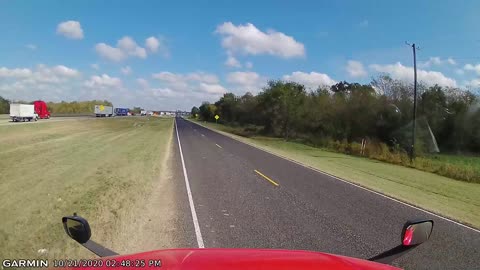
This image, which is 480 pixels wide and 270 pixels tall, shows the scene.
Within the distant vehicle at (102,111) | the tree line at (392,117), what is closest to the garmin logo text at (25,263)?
the tree line at (392,117)

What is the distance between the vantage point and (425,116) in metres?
45.0

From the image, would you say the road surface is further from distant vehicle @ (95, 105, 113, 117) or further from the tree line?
distant vehicle @ (95, 105, 113, 117)

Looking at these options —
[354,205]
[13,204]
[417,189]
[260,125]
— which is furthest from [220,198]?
[260,125]

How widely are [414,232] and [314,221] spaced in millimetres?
5391

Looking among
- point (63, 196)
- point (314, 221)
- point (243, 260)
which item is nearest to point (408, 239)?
point (243, 260)

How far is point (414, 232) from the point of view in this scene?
378 centimetres

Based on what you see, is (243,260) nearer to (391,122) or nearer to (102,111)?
(391,122)

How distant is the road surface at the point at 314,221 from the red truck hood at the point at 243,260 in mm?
3593

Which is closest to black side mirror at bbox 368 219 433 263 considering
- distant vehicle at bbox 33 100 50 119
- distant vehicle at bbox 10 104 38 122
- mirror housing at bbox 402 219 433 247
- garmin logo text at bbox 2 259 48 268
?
mirror housing at bbox 402 219 433 247

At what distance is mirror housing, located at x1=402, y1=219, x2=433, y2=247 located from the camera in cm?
375

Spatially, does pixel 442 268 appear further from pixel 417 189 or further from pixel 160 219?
pixel 417 189

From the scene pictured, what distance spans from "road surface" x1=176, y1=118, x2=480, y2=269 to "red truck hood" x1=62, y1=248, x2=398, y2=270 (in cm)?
359

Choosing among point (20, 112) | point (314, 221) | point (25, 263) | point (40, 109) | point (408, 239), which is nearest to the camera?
point (408, 239)

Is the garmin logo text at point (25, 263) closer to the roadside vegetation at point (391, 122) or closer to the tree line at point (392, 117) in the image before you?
the roadside vegetation at point (391, 122)
